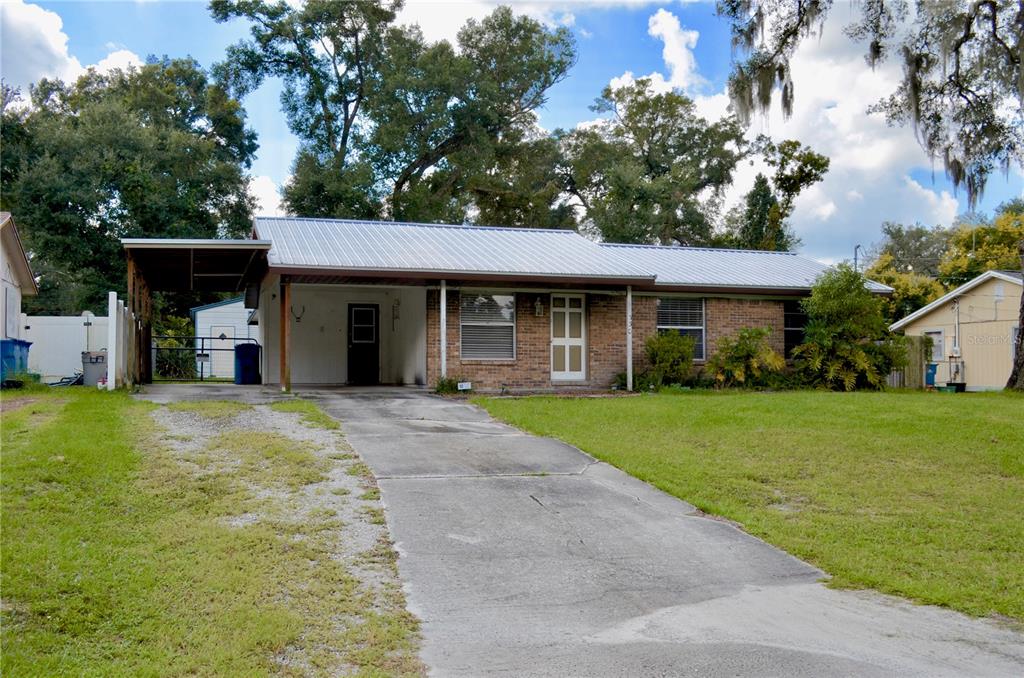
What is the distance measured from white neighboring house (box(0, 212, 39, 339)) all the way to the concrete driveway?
1603cm

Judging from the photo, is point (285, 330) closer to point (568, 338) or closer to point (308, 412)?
point (308, 412)

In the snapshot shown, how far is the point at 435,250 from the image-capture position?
18984 mm

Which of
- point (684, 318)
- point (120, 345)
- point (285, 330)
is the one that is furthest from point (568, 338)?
point (120, 345)

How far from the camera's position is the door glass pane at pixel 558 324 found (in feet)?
61.2

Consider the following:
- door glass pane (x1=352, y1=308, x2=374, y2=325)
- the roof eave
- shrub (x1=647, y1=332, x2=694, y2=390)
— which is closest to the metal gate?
door glass pane (x1=352, y1=308, x2=374, y2=325)

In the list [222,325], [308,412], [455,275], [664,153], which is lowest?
[308,412]

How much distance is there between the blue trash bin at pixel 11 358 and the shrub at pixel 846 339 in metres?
16.8

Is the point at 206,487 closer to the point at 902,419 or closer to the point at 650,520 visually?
the point at 650,520

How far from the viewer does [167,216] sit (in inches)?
1171

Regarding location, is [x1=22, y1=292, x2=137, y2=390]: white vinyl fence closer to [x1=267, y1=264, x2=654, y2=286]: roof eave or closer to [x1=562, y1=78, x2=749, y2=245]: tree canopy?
[x1=267, y1=264, x2=654, y2=286]: roof eave

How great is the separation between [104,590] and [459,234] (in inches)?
669

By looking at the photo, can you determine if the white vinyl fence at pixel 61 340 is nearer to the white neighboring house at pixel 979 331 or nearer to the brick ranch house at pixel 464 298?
the brick ranch house at pixel 464 298

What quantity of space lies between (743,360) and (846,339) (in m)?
2.54

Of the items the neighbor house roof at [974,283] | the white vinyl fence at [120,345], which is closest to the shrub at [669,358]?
the neighbor house roof at [974,283]
